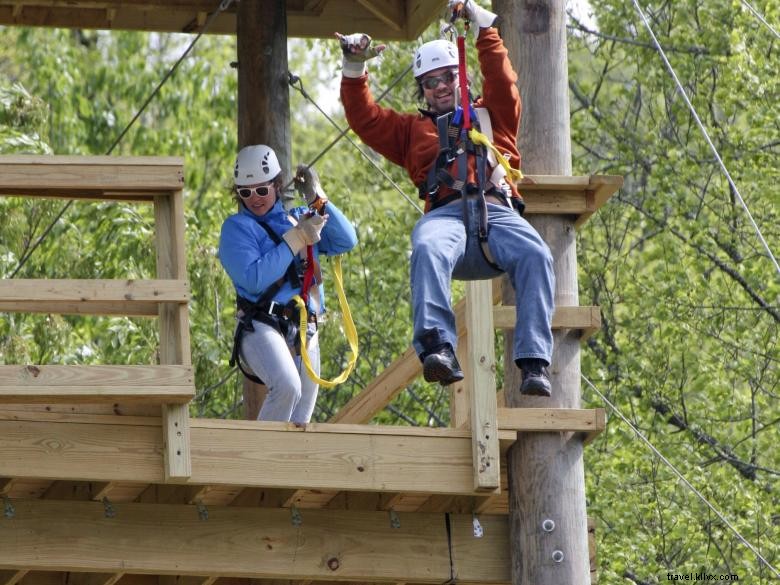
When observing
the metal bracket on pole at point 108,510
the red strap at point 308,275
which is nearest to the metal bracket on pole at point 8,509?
the metal bracket on pole at point 108,510

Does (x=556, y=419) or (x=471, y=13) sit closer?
(x=471, y=13)

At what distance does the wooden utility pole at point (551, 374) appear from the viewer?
9617 mm

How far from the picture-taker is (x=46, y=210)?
17531 millimetres

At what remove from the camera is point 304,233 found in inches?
379

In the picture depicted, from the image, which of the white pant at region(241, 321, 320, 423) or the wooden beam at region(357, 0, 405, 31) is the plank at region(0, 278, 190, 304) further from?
the wooden beam at region(357, 0, 405, 31)

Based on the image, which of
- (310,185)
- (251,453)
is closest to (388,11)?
(310,185)

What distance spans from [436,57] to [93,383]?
2.27 m

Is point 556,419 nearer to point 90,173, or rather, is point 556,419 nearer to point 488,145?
point 488,145

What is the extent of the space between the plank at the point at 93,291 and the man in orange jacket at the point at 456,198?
3.55 feet

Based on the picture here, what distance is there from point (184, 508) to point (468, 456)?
4.62ft

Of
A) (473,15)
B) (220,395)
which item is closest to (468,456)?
(473,15)

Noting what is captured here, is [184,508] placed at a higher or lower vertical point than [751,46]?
lower

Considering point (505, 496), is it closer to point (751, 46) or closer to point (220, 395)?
point (220, 395)

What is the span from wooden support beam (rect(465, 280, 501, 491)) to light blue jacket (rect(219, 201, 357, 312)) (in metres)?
0.93
